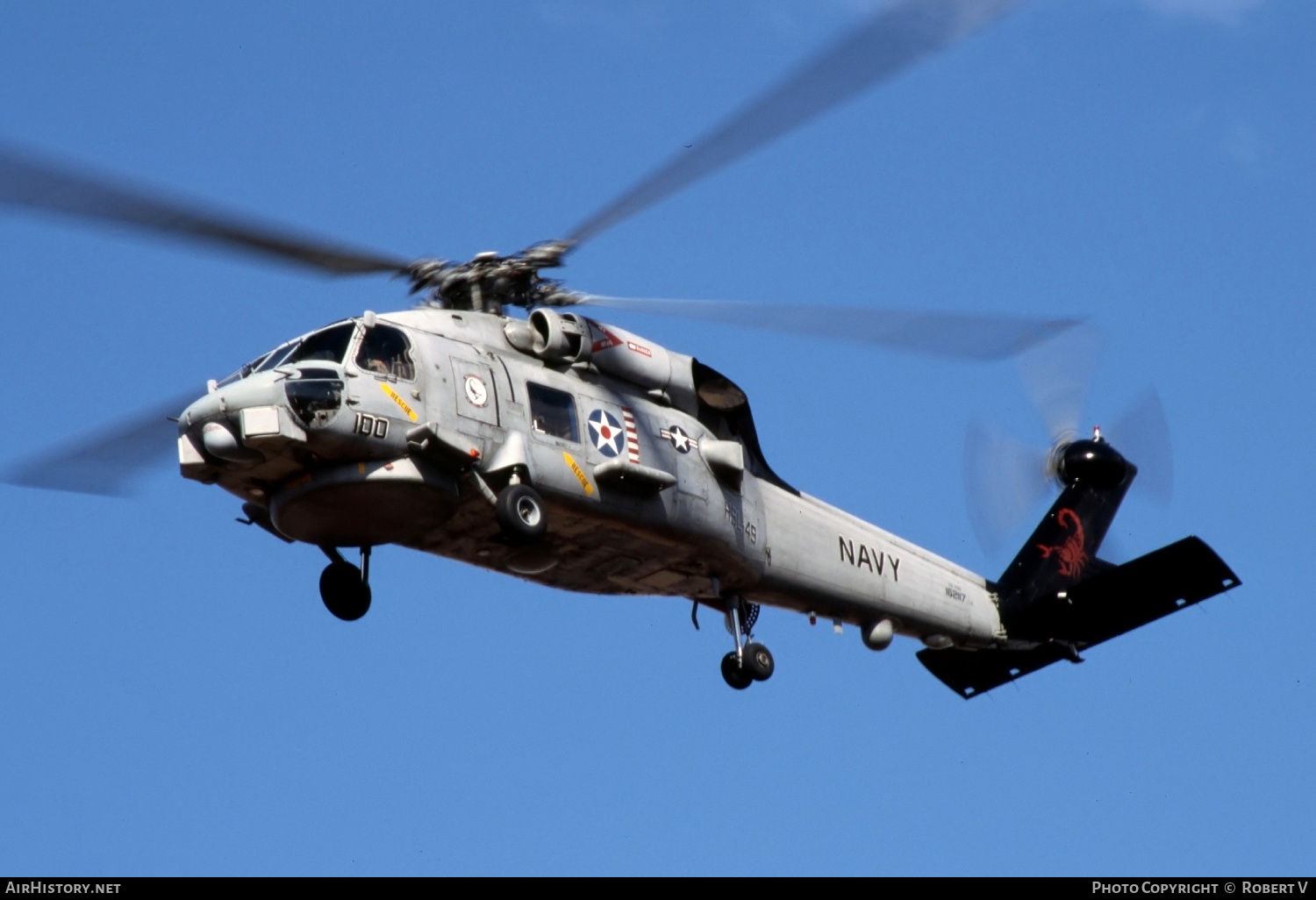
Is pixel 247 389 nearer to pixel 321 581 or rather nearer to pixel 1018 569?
pixel 321 581

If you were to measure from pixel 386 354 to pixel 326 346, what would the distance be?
59 cm

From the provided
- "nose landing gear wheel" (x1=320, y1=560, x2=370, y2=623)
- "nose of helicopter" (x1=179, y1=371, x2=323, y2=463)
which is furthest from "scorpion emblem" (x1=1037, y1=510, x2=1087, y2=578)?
"nose of helicopter" (x1=179, y1=371, x2=323, y2=463)

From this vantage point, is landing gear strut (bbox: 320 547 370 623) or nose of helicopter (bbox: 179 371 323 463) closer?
nose of helicopter (bbox: 179 371 323 463)

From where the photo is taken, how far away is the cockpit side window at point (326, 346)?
64.4ft

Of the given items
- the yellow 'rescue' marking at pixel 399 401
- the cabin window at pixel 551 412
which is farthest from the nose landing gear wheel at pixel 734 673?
the yellow 'rescue' marking at pixel 399 401

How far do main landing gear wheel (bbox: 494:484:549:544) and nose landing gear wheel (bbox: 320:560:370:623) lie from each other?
5.67 feet

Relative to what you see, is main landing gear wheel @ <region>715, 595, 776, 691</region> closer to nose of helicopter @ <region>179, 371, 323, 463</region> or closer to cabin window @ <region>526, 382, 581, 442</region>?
cabin window @ <region>526, 382, 581, 442</region>

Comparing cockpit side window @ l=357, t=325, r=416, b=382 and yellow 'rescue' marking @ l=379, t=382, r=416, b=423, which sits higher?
cockpit side window @ l=357, t=325, r=416, b=382

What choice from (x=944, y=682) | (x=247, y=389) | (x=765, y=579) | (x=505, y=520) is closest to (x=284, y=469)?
(x=247, y=389)

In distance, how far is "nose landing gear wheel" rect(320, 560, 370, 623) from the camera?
67.6ft

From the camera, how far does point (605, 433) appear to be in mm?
21266

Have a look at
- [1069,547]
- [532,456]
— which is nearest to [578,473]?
[532,456]

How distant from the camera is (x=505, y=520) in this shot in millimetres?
19641
